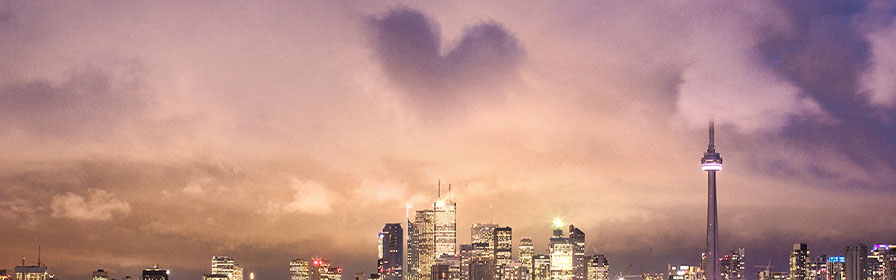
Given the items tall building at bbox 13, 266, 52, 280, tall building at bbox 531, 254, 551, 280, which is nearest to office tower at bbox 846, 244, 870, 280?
tall building at bbox 531, 254, 551, 280

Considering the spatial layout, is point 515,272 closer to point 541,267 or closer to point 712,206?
point 541,267

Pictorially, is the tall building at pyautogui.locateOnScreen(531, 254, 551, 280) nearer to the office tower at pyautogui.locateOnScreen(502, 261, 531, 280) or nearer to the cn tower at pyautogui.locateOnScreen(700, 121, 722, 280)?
the office tower at pyautogui.locateOnScreen(502, 261, 531, 280)

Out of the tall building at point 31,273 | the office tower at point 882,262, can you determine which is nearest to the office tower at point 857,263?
the office tower at point 882,262

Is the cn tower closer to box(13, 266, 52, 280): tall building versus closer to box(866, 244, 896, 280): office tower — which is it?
box(866, 244, 896, 280): office tower

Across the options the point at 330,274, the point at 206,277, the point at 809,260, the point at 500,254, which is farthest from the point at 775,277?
the point at 206,277

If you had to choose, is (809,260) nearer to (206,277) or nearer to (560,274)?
(560,274)

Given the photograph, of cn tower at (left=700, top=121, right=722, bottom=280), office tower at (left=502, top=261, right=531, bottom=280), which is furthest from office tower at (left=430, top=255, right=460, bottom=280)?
cn tower at (left=700, top=121, right=722, bottom=280)

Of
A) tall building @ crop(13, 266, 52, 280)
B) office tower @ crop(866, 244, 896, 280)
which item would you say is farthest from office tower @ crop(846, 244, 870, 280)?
tall building @ crop(13, 266, 52, 280)
